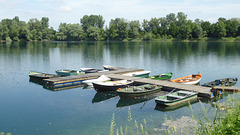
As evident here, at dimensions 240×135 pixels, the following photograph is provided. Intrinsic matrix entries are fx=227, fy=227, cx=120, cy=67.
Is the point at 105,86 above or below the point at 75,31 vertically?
below

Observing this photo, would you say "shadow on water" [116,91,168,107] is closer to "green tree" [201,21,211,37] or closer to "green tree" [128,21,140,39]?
"green tree" [201,21,211,37]

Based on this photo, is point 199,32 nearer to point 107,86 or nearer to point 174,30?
point 174,30

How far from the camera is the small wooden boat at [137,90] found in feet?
78.0

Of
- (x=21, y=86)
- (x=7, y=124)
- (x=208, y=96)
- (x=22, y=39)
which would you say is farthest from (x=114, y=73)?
(x=22, y=39)

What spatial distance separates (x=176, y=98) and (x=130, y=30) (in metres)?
147

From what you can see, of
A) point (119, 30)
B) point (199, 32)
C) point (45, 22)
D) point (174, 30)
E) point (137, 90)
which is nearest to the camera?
point (137, 90)

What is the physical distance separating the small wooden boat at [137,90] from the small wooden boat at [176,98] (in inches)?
106

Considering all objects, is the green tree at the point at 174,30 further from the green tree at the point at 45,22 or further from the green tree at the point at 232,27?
the green tree at the point at 45,22

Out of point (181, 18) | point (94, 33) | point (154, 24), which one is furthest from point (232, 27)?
point (94, 33)

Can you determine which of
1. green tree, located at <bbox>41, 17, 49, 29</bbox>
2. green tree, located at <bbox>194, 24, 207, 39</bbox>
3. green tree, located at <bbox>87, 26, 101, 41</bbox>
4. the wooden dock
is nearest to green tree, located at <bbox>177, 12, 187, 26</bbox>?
green tree, located at <bbox>194, 24, 207, 39</bbox>

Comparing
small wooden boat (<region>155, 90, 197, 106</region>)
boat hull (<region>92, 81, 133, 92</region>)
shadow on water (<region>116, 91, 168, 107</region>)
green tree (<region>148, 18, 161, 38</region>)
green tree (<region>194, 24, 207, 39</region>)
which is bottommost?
shadow on water (<region>116, 91, 168, 107</region>)

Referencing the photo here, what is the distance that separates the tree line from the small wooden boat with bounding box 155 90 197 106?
426 ft

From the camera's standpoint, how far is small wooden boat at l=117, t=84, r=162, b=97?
23766 millimetres

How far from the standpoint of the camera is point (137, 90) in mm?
24969
